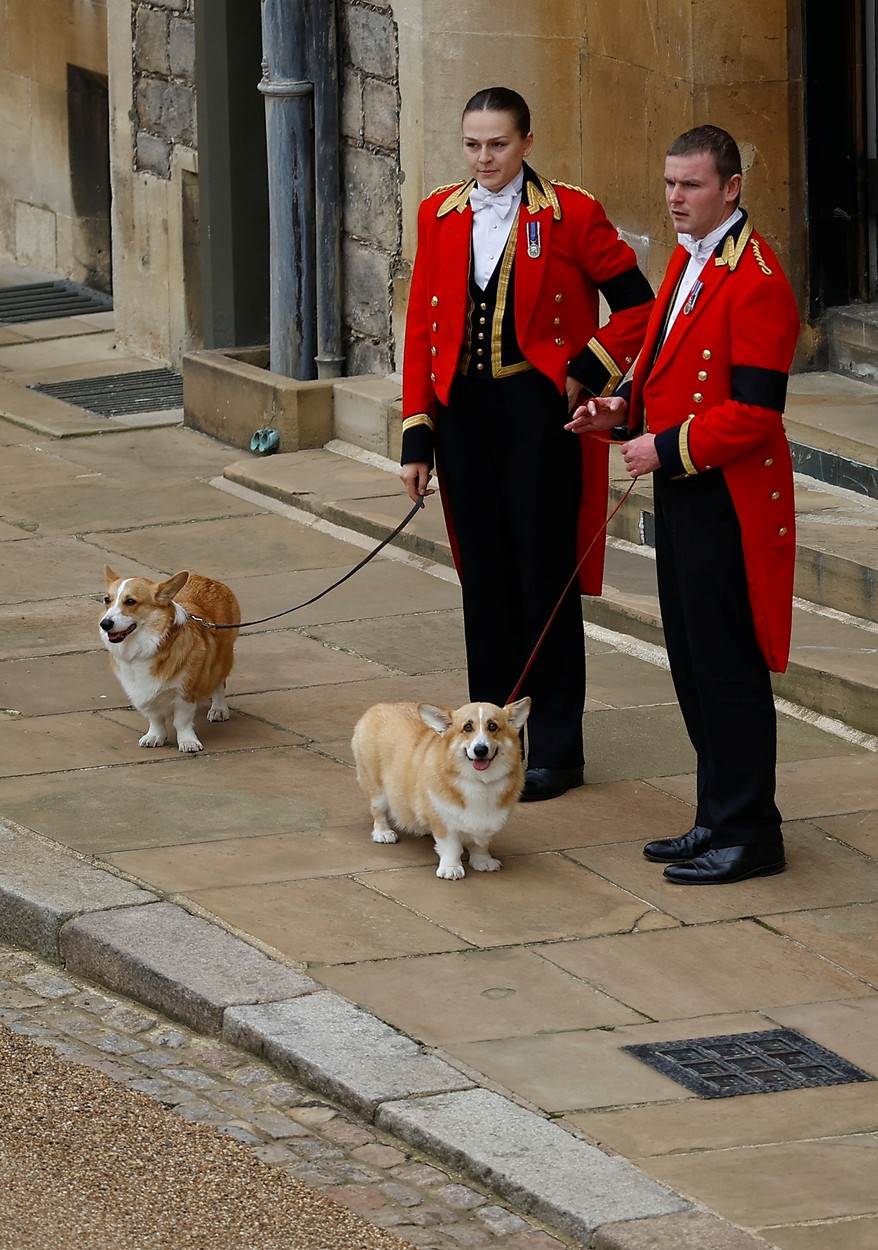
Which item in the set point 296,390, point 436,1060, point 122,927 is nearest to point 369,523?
point 296,390

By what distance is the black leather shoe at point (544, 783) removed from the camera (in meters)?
7.47

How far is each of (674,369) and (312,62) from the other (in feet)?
20.2

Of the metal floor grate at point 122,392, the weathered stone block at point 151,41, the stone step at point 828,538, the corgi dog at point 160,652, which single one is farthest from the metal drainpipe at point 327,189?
the corgi dog at point 160,652

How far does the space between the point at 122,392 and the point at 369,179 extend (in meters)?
2.35

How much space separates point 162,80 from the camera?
547 inches

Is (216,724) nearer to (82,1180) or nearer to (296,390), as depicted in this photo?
(82,1180)

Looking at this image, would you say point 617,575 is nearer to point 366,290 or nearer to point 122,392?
point 366,290

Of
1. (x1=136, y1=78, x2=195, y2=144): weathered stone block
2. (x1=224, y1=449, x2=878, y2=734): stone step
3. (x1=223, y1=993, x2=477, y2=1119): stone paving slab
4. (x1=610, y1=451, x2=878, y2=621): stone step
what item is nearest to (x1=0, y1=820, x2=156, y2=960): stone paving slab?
(x1=223, y1=993, x2=477, y2=1119): stone paving slab

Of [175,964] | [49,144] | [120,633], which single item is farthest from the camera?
[49,144]

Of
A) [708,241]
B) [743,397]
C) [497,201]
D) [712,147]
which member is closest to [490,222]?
[497,201]

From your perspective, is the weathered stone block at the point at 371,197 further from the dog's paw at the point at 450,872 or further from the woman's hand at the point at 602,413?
the dog's paw at the point at 450,872

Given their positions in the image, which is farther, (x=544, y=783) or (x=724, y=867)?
(x=544, y=783)

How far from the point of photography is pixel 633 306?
716 centimetres

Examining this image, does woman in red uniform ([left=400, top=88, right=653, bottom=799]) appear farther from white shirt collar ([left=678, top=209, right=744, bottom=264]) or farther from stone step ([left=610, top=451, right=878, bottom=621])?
stone step ([left=610, top=451, right=878, bottom=621])
